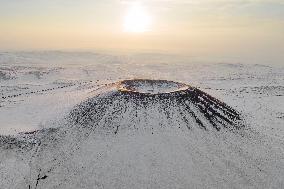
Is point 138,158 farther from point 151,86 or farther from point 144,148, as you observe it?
point 151,86

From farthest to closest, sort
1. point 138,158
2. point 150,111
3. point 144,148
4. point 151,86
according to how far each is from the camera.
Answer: point 151,86, point 150,111, point 144,148, point 138,158

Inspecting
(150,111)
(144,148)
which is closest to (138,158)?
(144,148)

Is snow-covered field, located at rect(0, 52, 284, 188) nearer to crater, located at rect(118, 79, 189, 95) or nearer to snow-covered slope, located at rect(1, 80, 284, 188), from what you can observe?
snow-covered slope, located at rect(1, 80, 284, 188)

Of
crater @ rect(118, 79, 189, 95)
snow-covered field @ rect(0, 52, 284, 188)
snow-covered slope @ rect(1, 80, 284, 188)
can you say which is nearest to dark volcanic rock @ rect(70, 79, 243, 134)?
snow-covered slope @ rect(1, 80, 284, 188)

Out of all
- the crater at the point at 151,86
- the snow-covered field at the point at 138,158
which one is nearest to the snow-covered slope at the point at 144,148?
the snow-covered field at the point at 138,158

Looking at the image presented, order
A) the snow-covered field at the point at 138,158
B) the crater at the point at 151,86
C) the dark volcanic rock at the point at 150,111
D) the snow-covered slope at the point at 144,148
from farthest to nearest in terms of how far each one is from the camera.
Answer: the crater at the point at 151,86 < the dark volcanic rock at the point at 150,111 < the snow-covered slope at the point at 144,148 < the snow-covered field at the point at 138,158

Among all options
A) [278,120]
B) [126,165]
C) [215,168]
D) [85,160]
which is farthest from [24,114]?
[278,120]

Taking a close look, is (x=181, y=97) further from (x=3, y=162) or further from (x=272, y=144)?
(x=3, y=162)

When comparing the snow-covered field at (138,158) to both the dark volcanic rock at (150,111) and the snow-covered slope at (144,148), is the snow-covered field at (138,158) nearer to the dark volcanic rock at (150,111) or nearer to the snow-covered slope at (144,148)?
the snow-covered slope at (144,148)
